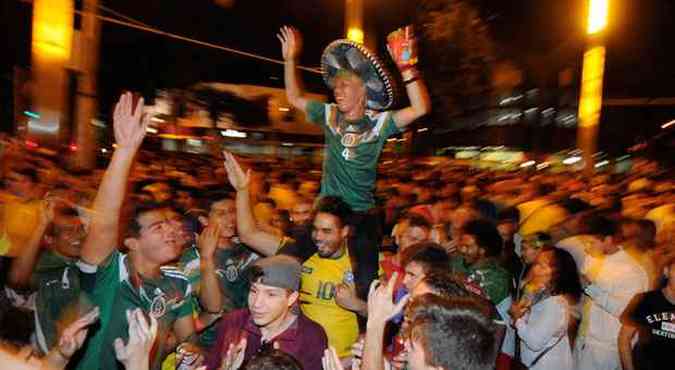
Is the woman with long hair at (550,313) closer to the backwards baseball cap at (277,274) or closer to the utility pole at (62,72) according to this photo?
the backwards baseball cap at (277,274)

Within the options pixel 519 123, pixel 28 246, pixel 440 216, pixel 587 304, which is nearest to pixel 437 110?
pixel 440 216

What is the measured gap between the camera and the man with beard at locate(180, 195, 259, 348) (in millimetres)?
4594

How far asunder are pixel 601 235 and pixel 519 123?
29.0 metres

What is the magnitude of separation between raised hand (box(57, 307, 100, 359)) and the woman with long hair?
2.99 meters

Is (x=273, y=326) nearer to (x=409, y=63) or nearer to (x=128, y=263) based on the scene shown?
(x=128, y=263)

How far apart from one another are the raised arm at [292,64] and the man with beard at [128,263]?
1456 millimetres

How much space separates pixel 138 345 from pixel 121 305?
2.84 ft

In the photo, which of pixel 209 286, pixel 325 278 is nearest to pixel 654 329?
pixel 325 278

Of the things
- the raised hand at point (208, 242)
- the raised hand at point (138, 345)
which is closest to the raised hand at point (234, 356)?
the raised hand at point (138, 345)

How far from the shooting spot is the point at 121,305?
377 centimetres

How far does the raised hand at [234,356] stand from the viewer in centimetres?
349

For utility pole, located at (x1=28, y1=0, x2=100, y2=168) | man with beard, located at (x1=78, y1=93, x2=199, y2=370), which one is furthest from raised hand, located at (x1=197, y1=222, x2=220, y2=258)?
utility pole, located at (x1=28, y1=0, x2=100, y2=168)

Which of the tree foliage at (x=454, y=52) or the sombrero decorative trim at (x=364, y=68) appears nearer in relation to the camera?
the sombrero decorative trim at (x=364, y=68)

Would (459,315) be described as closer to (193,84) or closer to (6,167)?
(6,167)
